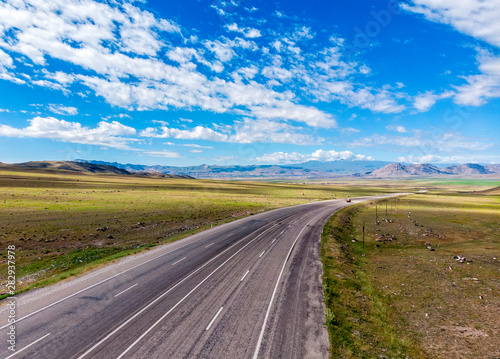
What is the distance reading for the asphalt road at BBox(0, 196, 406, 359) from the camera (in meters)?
12.2

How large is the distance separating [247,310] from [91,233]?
3127cm

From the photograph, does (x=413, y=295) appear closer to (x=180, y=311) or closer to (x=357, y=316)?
(x=357, y=316)

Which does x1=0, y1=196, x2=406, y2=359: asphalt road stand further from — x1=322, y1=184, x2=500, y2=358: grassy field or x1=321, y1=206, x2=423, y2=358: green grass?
x1=322, y1=184, x2=500, y2=358: grassy field

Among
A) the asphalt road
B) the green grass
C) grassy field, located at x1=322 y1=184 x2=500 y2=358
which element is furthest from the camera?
grassy field, located at x1=322 y1=184 x2=500 y2=358

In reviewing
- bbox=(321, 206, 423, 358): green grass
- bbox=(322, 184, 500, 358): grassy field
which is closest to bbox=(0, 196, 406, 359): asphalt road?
bbox=(321, 206, 423, 358): green grass

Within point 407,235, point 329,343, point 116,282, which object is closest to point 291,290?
point 329,343

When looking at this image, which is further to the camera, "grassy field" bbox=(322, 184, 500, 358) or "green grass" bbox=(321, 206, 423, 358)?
"grassy field" bbox=(322, 184, 500, 358)

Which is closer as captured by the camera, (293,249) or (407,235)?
(293,249)

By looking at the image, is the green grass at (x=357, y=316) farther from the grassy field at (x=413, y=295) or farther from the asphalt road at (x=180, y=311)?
the asphalt road at (x=180, y=311)

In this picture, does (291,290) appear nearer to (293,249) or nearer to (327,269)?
(327,269)

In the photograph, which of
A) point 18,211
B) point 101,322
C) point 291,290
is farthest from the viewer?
point 18,211

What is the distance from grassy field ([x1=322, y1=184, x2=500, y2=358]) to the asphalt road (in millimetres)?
1900

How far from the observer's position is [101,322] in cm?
1420

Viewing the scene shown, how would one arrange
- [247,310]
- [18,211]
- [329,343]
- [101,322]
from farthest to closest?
[18,211] < [247,310] < [101,322] < [329,343]
